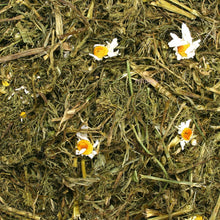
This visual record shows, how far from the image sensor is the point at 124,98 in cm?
153

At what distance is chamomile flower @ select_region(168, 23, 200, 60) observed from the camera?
5.06 ft

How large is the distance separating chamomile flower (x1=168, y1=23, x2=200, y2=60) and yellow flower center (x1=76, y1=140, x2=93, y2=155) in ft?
2.15

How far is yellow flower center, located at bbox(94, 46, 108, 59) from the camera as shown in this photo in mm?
1531

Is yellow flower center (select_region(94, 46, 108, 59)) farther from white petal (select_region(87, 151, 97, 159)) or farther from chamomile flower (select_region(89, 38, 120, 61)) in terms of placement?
white petal (select_region(87, 151, 97, 159))

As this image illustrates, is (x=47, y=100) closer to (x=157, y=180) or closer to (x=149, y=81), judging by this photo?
(x=149, y=81)

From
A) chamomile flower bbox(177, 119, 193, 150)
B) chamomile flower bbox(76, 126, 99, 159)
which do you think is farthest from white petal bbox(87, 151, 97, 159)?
chamomile flower bbox(177, 119, 193, 150)

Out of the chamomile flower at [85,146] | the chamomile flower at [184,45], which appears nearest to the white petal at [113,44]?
the chamomile flower at [184,45]

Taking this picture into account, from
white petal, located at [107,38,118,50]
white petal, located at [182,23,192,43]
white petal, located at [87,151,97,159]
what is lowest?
white petal, located at [87,151,97,159]

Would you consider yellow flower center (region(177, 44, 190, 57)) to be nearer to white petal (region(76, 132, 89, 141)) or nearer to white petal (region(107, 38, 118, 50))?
white petal (region(107, 38, 118, 50))

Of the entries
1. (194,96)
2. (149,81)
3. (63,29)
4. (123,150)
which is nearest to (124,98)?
(149,81)

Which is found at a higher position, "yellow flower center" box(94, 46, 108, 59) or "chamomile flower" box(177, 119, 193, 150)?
"yellow flower center" box(94, 46, 108, 59)

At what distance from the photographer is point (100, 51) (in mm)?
1533

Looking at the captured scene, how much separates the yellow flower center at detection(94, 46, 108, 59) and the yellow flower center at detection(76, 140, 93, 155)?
0.45m

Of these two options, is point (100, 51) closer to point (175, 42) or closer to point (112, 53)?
point (112, 53)
